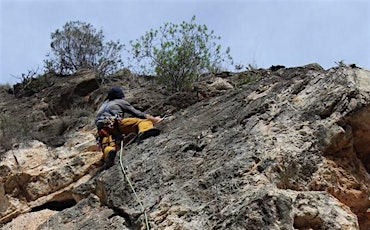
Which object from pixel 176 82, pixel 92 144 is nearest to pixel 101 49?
pixel 176 82

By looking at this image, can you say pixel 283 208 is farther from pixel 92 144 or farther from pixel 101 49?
pixel 101 49

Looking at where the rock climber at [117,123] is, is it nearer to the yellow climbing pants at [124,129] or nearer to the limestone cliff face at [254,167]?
the yellow climbing pants at [124,129]

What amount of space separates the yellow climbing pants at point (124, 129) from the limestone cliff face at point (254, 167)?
0.43 metres

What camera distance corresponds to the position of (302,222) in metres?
6.70

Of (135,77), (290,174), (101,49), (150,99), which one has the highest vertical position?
(101,49)

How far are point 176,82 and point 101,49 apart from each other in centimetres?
577

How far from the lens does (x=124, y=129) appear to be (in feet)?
36.2

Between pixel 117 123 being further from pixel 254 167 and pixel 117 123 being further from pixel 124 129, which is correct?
pixel 254 167

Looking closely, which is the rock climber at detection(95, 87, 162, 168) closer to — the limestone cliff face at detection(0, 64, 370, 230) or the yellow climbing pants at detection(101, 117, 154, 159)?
the yellow climbing pants at detection(101, 117, 154, 159)

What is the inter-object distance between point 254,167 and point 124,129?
3.90 m

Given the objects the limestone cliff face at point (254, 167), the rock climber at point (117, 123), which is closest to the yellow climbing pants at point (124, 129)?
the rock climber at point (117, 123)

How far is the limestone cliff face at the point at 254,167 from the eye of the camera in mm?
6887

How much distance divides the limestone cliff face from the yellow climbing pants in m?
0.43

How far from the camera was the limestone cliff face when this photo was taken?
22.6 feet
